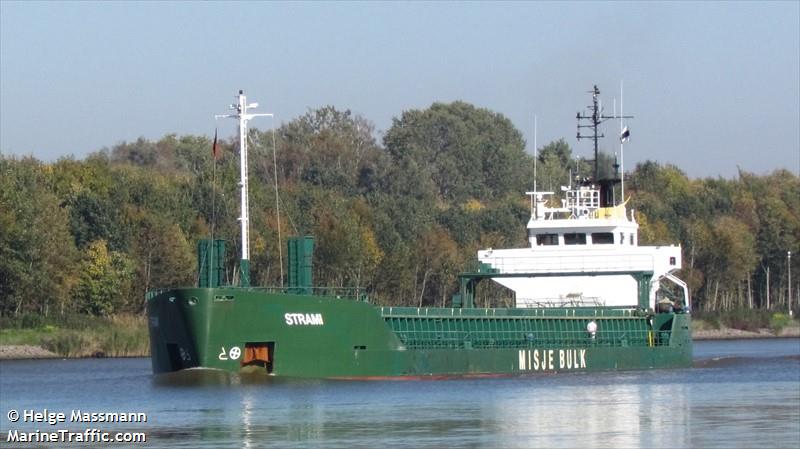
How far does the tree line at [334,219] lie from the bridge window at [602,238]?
4.22m

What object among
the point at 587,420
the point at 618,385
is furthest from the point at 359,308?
the point at 587,420

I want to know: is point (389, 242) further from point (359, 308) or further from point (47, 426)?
point (47, 426)

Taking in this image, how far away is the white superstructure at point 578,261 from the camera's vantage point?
208 ft

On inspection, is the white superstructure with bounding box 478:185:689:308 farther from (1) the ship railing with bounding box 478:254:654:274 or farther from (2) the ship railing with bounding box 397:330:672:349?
(2) the ship railing with bounding box 397:330:672:349

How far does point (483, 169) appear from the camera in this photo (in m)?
178

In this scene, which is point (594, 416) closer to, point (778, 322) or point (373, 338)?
point (373, 338)

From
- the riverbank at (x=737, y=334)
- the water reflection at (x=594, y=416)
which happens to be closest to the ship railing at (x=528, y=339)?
the water reflection at (x=594, y=416)

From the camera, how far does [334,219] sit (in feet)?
A: 325

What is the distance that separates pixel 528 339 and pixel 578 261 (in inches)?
215

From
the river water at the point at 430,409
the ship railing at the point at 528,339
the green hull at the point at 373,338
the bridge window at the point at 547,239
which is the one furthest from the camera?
the bridge window at the point at 547,239

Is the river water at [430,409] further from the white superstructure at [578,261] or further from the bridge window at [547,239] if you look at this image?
the bridge window at [547,239]

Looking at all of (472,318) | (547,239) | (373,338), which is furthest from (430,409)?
(547,239)

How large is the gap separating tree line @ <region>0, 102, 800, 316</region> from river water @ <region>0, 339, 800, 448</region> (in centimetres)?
660

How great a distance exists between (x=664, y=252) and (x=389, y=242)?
1628 inches
